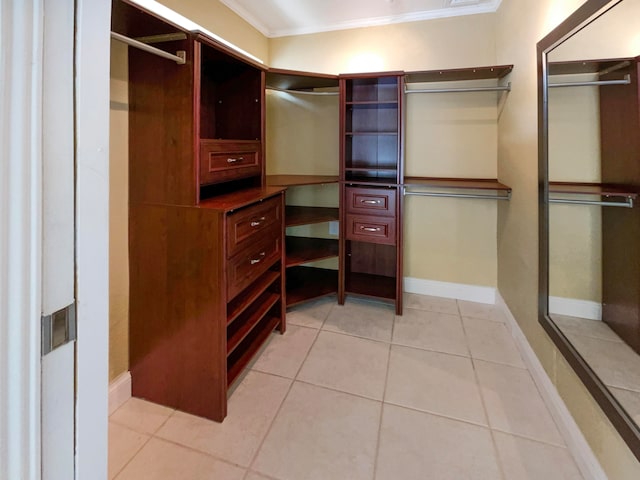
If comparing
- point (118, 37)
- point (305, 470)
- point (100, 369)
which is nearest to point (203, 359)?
point (305, 470)

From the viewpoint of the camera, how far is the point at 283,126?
3328 millimetres

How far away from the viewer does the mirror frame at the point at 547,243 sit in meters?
1.20

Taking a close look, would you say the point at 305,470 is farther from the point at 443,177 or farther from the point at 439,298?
the point at 443,177

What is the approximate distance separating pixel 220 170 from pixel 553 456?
203 cm

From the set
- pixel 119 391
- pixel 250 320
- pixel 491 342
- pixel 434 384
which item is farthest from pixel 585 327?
pixel 119 391

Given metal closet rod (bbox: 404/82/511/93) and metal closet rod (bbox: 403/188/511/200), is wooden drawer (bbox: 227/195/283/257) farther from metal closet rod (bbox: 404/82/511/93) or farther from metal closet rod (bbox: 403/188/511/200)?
metal closet rod (bbox: 404/82/511/93)

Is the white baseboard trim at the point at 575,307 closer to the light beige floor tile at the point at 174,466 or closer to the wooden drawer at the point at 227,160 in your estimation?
the light beige floor tile at the point at 174,466

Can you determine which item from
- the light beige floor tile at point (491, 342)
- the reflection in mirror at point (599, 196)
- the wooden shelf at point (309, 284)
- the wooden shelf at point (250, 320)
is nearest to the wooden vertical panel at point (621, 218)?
the reflection in mirror at point (599, 196)

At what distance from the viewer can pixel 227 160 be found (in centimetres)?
189

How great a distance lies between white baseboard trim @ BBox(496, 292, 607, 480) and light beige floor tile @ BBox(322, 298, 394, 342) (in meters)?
0.86

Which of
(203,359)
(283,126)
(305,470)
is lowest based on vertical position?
(305,470)

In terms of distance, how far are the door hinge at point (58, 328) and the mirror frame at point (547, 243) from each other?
1.58 m

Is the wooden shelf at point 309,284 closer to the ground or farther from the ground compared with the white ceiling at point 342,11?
closer to the ground

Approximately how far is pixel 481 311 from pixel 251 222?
212 centimetres
